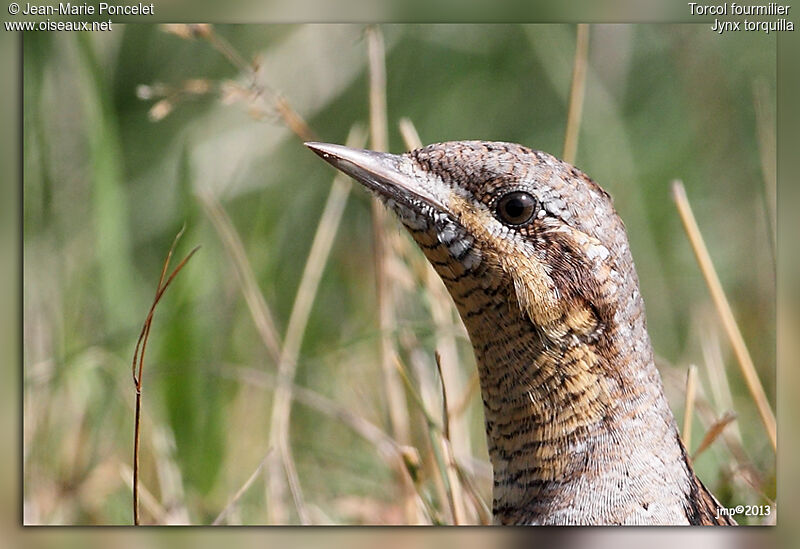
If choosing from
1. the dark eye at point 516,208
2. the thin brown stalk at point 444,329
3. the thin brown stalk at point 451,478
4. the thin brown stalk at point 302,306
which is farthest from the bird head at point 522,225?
the thin brown stalk at point 302,306

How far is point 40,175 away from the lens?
6.44ft

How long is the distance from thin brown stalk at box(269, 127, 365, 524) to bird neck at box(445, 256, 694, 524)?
21.2 inches

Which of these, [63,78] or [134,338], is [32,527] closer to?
[134,338]

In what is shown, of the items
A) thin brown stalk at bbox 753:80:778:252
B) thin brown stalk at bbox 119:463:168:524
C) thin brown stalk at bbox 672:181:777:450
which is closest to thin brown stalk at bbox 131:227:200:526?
thin brown stalk at bbox 119:463:168:524

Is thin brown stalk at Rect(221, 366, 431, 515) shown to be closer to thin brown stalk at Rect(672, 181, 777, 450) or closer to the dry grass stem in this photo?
the dry grass stem

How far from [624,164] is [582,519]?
0.76m

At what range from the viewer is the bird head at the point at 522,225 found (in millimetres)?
1556

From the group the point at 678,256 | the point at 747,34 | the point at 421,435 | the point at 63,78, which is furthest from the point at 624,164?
the point at 63,78

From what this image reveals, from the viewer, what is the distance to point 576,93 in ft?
6.75

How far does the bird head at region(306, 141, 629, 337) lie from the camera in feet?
5.10

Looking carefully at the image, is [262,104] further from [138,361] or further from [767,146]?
[767,146]

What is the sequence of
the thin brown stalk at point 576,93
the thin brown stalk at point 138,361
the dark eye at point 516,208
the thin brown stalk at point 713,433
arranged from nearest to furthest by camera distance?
the dark eye at point 516,208 < the thin brown stalk at point 138,361 < the thin brown stalk at point 713,433 < the thin brown stalk at point 576,93

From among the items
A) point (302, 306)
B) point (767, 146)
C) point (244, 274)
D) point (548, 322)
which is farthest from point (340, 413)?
point (767, 146)

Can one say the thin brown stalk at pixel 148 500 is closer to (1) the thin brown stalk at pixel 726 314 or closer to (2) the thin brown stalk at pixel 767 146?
(1) the thin brown stalk at pixel 726 314
